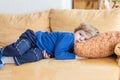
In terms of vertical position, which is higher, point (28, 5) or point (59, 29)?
point (28, 5)

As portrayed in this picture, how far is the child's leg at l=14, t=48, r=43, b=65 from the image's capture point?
6.24 feet

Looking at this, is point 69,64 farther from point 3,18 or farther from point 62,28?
point 3,18

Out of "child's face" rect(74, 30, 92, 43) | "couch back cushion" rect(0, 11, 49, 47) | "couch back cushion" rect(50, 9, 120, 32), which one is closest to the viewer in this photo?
"child's face" rect(74, 30, 92, 43)

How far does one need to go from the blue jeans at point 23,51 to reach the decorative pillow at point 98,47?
0.34 m

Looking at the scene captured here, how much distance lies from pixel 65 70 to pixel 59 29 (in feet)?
2.70

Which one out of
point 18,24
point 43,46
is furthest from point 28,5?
point 43,46

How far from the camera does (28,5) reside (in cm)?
281

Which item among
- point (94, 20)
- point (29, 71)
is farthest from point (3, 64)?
point (94, 20)

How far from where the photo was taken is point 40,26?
2.53 m

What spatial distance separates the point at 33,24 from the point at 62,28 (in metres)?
0.31

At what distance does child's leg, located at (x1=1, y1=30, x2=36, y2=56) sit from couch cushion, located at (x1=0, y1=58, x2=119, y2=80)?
10 cm

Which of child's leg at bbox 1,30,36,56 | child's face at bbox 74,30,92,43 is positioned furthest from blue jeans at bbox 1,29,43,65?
child's face at bbox 74,30,92,43

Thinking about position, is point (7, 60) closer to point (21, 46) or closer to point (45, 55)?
point (21, 46)

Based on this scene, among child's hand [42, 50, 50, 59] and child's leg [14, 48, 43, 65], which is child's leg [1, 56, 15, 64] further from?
child's hand [42, 50, 50, 59]
